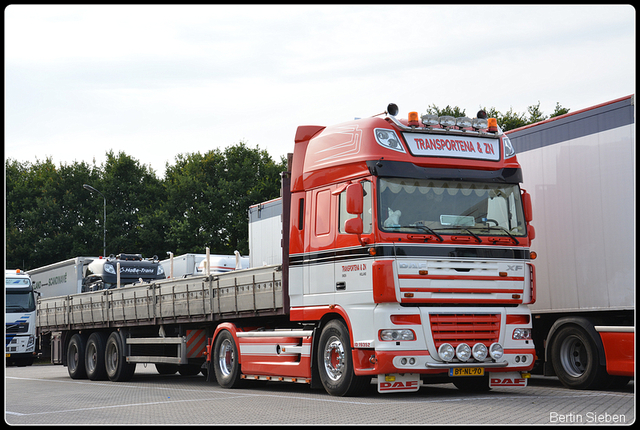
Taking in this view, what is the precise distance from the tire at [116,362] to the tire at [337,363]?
7.50m

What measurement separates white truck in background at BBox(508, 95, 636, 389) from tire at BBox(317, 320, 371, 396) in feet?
11.4

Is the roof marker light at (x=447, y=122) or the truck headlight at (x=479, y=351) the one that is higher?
the roof marker light at (x=447, y=122)

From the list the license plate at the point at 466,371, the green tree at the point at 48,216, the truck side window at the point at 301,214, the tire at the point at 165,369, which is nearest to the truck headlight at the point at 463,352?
the license plate at the point at 466,371

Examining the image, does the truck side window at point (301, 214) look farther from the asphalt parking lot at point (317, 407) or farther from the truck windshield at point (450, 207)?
the asphalt parking lot at point (317, 407)

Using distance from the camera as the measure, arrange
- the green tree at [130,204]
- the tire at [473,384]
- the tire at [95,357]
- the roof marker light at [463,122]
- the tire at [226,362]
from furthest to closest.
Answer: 1. the green tree at [130,204]
2. the tire at [95,357]
3. the tire at [226,362]
4. the tire at [473,384]
5. the roof marker light at [463,122]

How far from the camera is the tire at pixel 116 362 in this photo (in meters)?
17.6

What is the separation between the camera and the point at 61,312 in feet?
66.5

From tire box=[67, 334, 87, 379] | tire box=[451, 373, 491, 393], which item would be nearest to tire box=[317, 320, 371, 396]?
tire box=[451, 373, 491, 393]

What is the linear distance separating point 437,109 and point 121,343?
2946 centimetres

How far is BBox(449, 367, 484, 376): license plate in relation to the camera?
10.5 meters

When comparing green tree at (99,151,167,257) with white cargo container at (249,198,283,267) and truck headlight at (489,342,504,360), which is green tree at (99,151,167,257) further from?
truck headlight at (489,342,504,360)

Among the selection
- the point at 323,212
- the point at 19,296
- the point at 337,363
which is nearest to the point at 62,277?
the point at 19,296

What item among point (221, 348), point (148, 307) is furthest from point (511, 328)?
point (148, 307)

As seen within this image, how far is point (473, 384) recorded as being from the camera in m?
12.1
